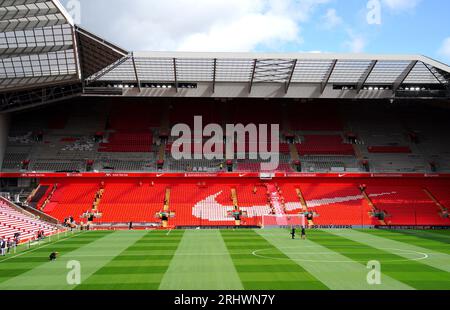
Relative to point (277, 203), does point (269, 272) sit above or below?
below

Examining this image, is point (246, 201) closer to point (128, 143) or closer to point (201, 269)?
point (128, 143)

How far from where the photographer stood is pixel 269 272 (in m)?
22.8

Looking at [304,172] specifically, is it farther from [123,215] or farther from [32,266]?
[32,266]

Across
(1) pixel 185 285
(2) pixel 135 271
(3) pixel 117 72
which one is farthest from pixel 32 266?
(3) pixel 117 72

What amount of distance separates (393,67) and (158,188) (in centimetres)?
3239

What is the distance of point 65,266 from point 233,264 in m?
9.25

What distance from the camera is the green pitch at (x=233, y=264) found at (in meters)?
20.2

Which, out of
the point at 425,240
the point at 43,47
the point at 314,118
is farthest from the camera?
the point at 314,118

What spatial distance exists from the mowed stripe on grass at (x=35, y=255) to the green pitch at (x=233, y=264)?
2.0 inches

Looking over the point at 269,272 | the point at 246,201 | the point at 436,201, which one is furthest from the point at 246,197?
the point at 269,272

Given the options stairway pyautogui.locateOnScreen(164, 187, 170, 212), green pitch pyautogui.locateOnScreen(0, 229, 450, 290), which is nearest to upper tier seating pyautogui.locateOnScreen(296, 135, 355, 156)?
stairway pyautogui.locateOnScreen(164, 187, 170, 212)

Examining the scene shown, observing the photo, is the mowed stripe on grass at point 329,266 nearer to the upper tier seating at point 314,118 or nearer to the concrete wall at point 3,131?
the upper tier seating at point 314,118

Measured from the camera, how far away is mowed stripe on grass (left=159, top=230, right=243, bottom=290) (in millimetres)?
19609

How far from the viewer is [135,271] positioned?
2341cm
